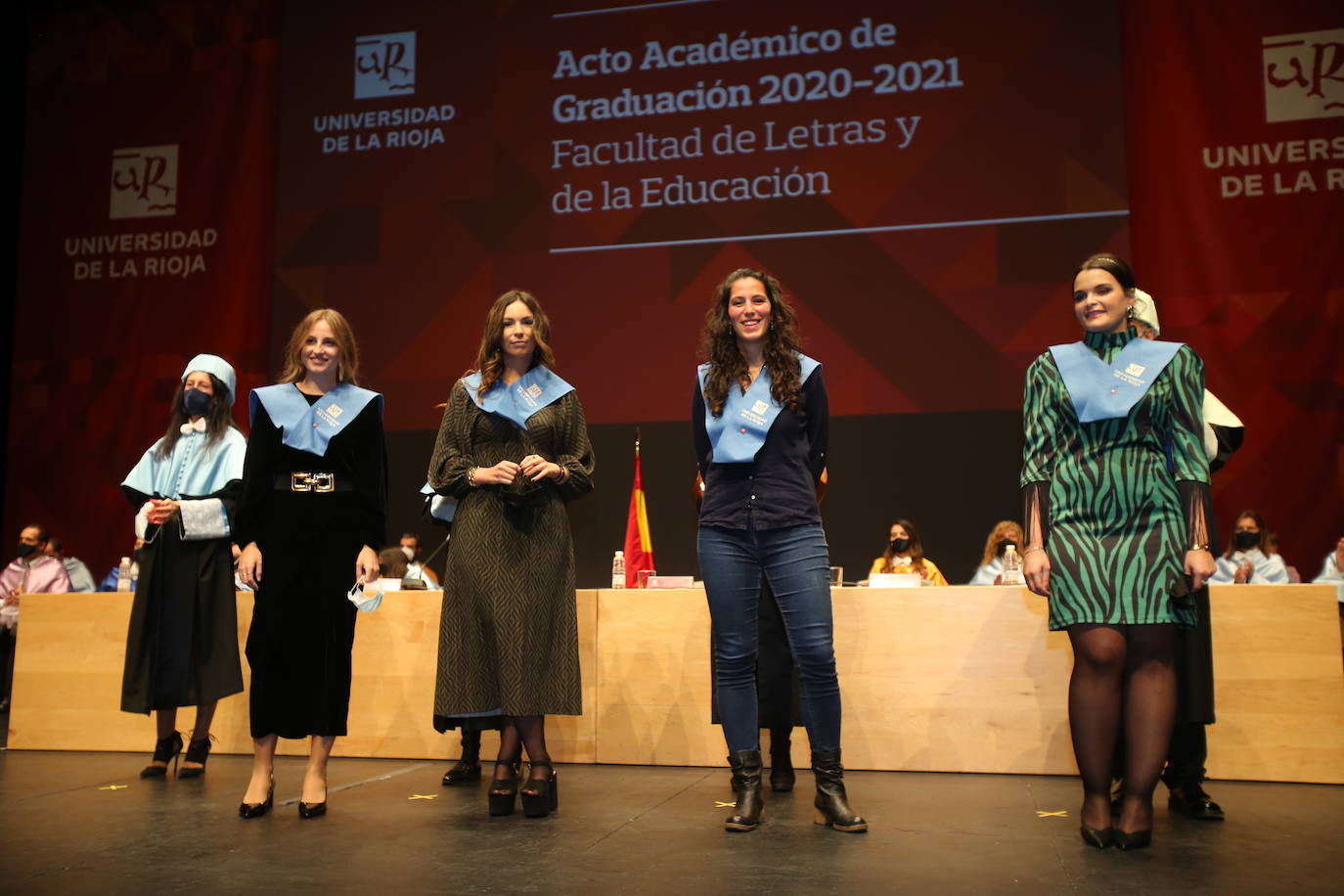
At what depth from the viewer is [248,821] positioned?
8.67 ft

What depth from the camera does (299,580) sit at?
9.04 feet

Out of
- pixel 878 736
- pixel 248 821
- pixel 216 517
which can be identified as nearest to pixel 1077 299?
pixel 878 736

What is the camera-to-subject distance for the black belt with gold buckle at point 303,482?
109 inches

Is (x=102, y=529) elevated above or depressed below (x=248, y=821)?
above

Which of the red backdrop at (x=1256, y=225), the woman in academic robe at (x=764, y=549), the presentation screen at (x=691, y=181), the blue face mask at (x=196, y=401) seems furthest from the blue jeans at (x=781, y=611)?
the red backdrop at (x=1256, y=225)

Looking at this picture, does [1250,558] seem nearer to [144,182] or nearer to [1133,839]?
[1133,839]

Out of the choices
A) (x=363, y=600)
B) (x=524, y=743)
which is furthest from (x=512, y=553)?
(x=524, y=743)

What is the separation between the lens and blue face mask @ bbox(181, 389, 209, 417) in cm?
345

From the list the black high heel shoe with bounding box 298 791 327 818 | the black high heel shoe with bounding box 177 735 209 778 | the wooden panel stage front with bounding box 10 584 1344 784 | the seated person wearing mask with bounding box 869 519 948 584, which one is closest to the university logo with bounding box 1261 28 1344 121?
the seated person wearing mask with bounding box 869 519 948 584

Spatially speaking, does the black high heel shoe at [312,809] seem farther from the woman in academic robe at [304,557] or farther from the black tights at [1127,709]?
the black tights at [1127,709]

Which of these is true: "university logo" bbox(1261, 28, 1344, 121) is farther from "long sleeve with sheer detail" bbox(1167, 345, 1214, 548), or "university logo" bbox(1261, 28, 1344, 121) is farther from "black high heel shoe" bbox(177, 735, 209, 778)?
"black high heel shoe" bbox(177, 735, 209, 778)

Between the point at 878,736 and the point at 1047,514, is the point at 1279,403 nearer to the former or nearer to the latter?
the point at 878,736

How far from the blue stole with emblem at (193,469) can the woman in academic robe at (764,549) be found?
1.61 m

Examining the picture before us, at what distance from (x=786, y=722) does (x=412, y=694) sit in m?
1.42
